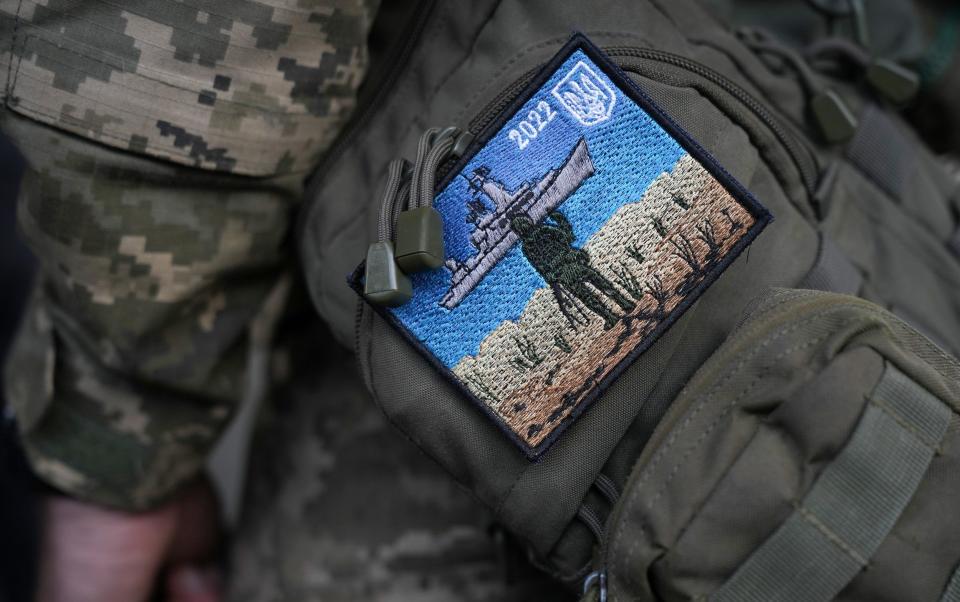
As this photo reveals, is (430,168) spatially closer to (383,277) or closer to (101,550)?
(383,277)

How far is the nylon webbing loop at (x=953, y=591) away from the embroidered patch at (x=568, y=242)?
219 mm

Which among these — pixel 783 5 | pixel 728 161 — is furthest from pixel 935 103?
pixel 728 161

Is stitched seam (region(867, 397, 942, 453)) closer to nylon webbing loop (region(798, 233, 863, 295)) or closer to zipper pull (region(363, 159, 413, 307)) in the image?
nylon webbing loop (region(798, 233, 863, 295))

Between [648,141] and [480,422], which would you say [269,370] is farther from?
[648,141]

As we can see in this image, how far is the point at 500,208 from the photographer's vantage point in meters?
0.50

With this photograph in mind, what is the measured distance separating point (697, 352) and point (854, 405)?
0.11 metres

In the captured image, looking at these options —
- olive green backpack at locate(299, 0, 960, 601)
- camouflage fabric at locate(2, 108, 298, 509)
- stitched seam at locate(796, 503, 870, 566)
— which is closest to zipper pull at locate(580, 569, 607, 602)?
olive green backpack at locate(299, 0, 960, 601)

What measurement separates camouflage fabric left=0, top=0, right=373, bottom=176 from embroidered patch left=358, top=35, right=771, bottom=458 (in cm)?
16

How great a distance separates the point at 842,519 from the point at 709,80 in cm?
30

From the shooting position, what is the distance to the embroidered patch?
496 millimetres

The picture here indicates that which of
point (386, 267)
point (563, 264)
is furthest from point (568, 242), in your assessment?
point (386, 267)

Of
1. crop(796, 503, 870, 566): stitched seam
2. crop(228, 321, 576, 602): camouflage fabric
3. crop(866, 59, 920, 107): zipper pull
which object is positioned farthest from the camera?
crop(228, 321, 576, 602): camouflage fabric

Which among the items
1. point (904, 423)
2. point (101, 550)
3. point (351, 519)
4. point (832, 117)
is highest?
point (832, 117)

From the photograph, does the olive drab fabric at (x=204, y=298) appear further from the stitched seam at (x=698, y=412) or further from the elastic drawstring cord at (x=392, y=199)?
the stitched seam at (x=698, y=412)
